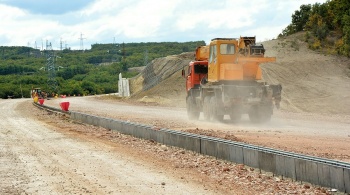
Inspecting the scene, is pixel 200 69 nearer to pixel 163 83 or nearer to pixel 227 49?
pixel 227 49

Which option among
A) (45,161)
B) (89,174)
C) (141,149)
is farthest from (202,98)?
(89,174)

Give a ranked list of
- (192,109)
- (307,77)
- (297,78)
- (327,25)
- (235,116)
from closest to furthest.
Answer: (235,116), (192,109), (297,78), (307,77), (327,25)

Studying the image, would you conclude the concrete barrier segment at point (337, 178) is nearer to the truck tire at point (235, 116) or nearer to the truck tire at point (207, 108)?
the truck tire at point (235, 116)

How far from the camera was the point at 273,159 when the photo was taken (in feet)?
33.9

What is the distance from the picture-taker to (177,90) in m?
55.5

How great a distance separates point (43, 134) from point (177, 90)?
35.2 metres

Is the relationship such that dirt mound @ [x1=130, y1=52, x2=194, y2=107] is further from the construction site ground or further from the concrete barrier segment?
the concrete barrier segment

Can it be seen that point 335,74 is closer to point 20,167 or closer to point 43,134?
point 43,134

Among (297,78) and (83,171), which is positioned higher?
(297,78)

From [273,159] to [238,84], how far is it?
44.8ft

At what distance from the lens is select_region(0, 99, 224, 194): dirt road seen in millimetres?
9134

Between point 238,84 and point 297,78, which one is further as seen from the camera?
point 297,78

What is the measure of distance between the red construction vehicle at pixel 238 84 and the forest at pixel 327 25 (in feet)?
119

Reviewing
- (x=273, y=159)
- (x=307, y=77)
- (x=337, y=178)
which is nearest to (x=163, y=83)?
(x=307, y=77)
